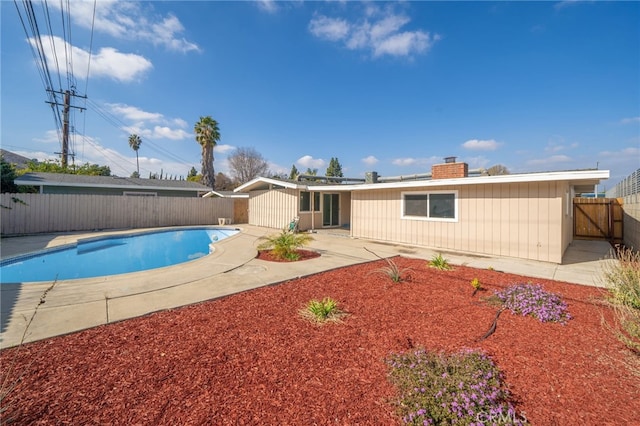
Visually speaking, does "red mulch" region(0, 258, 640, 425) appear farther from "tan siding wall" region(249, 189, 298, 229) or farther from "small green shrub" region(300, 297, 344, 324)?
"tan siding wall" region(249, 189, 298, 229)

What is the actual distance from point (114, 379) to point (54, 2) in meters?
9.46

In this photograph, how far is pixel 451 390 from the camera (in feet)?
7.07

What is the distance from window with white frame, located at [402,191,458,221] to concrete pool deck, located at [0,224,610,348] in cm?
131

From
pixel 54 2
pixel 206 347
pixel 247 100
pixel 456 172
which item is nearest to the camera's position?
pixel 206 347

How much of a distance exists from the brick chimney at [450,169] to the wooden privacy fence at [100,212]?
14438 mm

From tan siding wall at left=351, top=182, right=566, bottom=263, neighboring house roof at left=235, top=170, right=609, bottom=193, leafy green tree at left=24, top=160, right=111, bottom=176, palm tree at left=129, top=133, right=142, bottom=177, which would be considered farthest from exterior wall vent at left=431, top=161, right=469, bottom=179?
palm tree at left=129, top=133, right=142, bottom=177

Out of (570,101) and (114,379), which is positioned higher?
(570,101)

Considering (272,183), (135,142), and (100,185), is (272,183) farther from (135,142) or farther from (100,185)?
(135,142)

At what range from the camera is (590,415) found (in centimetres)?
209

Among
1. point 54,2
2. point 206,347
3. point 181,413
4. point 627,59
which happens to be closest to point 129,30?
point 54,2

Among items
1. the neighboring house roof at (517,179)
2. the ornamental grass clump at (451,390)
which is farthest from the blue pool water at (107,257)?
the ornamental grass clump at (451,390)

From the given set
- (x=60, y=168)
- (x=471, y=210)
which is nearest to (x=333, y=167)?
(x=60, y=168)

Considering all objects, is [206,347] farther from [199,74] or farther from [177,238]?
[199,74]

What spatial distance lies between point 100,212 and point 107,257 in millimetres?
7219
